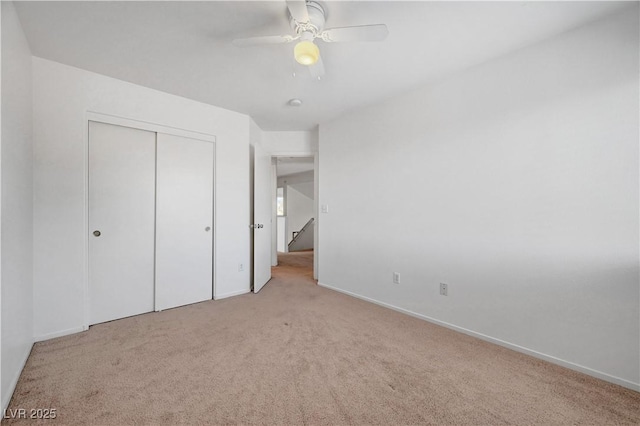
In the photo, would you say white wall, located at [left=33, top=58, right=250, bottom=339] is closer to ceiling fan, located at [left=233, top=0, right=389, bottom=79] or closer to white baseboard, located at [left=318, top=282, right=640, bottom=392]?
ceiling fan, located at [left=233, top=0, right=389, bottom=79]

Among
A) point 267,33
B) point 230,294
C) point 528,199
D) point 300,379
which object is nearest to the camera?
point 300,379

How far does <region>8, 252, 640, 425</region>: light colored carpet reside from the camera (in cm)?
139

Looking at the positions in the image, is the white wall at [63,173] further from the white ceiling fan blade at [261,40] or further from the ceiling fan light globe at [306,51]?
the ceiling fan light globe at [306,51]

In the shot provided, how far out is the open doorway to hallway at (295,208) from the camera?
7.74 metres

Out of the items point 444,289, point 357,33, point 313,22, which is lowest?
point 444,289

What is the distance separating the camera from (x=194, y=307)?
295 cm

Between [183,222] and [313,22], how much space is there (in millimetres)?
2421

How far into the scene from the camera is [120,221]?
2.60m

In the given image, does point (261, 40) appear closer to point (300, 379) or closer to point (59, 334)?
point (300, 379)

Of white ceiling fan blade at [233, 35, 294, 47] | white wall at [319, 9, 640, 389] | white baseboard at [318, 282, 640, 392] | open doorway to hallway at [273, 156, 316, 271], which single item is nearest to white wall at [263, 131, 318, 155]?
white wall at [319, 9, 640, 389]

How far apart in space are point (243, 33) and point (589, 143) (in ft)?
8.20

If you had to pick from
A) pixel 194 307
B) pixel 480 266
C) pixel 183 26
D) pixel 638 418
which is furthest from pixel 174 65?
pixel 638 418

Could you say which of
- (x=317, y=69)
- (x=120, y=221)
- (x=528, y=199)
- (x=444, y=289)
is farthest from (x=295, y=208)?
(x=528, y=199)

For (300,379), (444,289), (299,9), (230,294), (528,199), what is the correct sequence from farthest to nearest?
(230,294) → (444,289) → (528,199) → (300,379) → (299,9)
